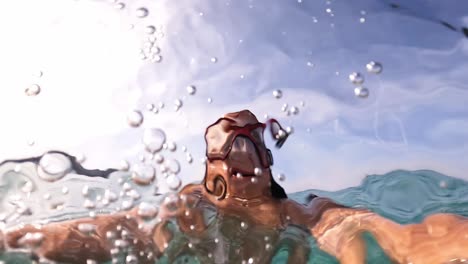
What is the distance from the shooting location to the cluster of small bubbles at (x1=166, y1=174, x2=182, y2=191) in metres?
2.41

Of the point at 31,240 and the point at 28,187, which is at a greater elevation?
the point at 28,187

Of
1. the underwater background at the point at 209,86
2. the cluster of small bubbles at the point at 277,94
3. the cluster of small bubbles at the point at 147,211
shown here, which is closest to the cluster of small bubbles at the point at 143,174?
the underwater background at the point at 209,86

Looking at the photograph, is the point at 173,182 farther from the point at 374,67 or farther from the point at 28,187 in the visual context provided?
the point at 374,67

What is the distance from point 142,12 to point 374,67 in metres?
1.06

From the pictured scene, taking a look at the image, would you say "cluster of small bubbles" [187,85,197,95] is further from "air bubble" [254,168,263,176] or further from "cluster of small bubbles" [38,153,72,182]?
"cluster of small bubbles" [38,153,72,182]

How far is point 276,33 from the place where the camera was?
98.9 inches

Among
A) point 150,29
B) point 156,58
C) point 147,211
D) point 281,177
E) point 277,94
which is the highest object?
point 150,29

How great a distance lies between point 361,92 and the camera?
2527 millimetres

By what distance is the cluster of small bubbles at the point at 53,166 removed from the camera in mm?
2365

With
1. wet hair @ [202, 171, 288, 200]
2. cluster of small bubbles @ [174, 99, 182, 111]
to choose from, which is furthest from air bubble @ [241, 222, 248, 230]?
cluster of small bubbles @ [174, 99, 182, 111]

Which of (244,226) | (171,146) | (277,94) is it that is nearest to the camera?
(171,146)

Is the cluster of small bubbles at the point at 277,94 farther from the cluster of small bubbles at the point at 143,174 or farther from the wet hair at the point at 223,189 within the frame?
the cluster of small bubbles at the point at 143,174

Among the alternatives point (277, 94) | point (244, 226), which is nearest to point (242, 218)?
point (244, 226)

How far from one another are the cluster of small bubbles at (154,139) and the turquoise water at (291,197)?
0.58 ft
